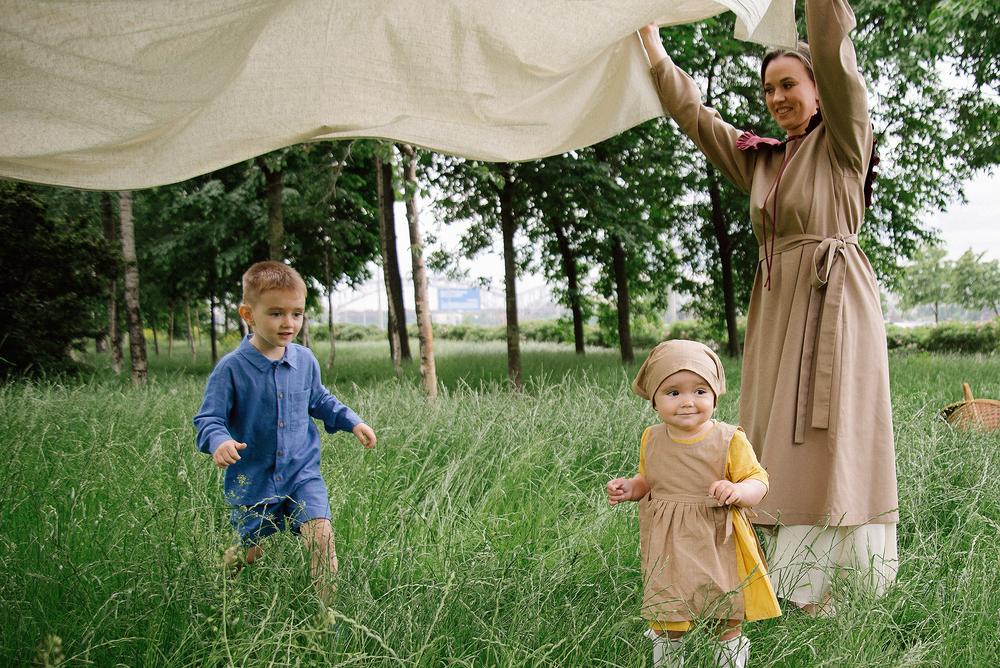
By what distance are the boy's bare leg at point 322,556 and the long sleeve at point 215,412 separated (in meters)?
0.43

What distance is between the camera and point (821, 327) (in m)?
2.62

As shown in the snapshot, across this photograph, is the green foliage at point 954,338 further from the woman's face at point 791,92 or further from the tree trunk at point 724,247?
the woman's face at point 791,92

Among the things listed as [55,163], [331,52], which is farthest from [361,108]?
[55,163]

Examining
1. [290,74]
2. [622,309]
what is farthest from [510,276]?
[290,74]

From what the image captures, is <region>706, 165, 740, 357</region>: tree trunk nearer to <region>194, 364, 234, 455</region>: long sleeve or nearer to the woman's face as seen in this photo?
the woman's face

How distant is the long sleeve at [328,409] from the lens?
268 centimetres

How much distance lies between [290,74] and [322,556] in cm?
146

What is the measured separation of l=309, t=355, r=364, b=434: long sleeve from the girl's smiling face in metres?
1.12

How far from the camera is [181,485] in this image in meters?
3.45

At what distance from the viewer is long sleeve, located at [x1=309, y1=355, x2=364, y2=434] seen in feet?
8.79

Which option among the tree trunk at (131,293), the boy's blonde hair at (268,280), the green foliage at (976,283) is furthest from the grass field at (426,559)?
the green foliage at (976,283)

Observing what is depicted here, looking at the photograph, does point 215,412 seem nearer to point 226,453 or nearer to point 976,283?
point 226,453

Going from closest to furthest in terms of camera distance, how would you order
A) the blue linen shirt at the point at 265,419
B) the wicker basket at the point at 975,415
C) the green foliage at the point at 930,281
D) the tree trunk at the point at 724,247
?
the blue linen shirt at the point at 265,419 → the wicker basket at the point at 975,415 → the tree trunk at the point at 724,247 → the green foliage at the point at 930,281

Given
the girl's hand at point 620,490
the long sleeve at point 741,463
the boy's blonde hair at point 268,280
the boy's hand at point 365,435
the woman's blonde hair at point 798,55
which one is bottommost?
the girl's hand at point 620,490
